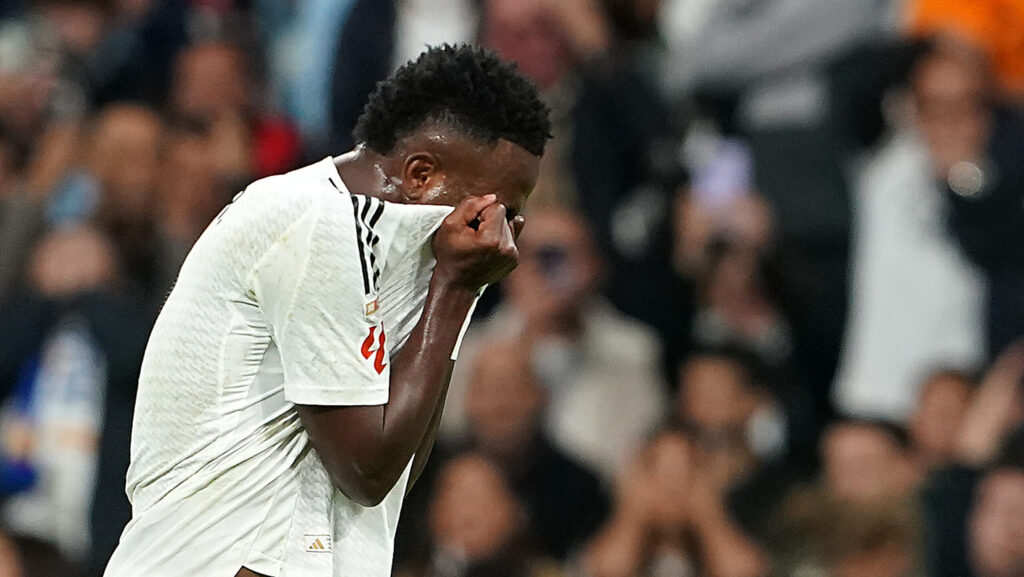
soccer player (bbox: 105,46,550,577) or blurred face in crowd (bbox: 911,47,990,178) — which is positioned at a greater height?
blurred face in crowd (bbox: 911,47,990,178)

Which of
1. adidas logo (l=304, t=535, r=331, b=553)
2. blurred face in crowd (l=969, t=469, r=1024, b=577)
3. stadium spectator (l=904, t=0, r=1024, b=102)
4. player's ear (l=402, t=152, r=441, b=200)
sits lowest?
blurred face in crowd (l=969, t=469, r=1024, b=577)

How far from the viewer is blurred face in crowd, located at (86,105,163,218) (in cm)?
844

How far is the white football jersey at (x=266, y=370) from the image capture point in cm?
333

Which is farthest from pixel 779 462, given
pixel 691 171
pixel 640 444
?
pixel 691 171

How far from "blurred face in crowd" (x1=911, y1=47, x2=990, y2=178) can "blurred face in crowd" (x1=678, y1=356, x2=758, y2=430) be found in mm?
1284

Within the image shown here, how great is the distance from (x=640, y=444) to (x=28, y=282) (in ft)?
9.59

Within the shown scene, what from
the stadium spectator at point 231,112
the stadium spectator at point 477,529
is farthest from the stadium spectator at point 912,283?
the stadium spectator at point 231,112

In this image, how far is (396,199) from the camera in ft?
11.3

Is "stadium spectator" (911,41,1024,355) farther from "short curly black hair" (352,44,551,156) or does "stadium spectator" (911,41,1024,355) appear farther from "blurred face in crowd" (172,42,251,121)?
"short curly black hair" (352,44,551,156)

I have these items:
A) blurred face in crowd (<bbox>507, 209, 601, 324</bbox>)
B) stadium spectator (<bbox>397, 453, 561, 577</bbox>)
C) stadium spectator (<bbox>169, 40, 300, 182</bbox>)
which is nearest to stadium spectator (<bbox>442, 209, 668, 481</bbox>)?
blurred face in crowd (<bbox>507, 209, 601, 324</bbox>)

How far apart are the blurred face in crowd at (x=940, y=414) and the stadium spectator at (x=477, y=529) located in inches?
65.6

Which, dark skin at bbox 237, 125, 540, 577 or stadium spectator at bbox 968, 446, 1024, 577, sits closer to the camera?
dark skin at bbox 237, 125, 540, 577

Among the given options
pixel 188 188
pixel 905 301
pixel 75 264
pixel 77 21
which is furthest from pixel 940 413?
pixel 77 21

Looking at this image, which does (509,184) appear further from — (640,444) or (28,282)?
(28,282)
